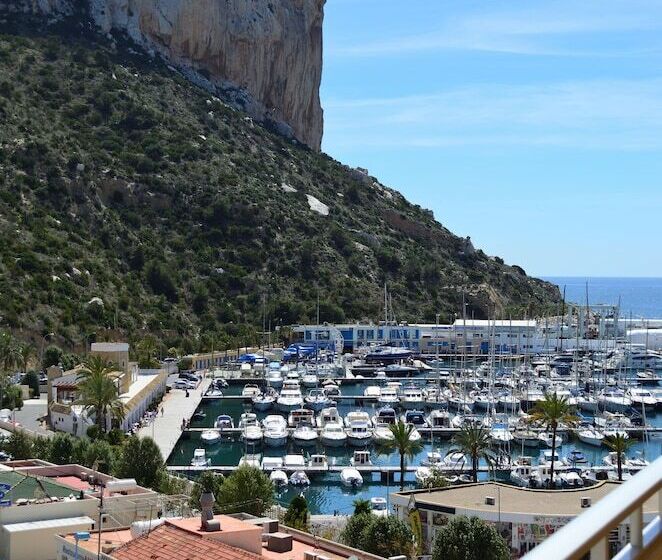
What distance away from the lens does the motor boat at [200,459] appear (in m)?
38.2

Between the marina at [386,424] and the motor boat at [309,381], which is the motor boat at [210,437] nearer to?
the marina at [386,424]

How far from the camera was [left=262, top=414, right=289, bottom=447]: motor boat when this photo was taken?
43.6m

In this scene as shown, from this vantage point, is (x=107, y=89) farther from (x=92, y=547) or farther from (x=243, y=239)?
(x=92, y=547)

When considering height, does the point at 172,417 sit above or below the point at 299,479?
above

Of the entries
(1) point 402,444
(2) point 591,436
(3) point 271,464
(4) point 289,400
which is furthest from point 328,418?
(1) point 402,444

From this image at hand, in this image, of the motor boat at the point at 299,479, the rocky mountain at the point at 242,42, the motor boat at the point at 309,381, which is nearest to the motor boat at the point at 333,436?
the motor boat at the point at 299,479

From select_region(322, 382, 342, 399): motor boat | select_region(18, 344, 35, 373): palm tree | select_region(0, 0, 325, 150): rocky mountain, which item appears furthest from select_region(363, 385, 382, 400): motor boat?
select_region(0, 0, 325, 150): rocky mountain

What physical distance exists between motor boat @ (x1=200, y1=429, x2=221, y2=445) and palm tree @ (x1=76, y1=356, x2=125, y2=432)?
5270 millimetres

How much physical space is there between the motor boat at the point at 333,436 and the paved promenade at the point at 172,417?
593cm

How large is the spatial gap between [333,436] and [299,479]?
22.6 feet

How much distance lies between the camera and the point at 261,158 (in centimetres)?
9531

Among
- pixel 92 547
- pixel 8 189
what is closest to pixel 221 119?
pixel 8 189

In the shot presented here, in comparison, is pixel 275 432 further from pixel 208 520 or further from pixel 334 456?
pixel 208 520

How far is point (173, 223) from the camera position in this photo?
80.2 meters
